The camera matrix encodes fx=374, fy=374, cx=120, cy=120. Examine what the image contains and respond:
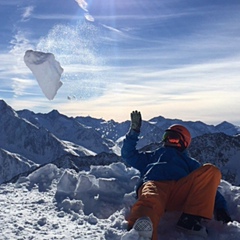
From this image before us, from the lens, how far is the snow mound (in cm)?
1178

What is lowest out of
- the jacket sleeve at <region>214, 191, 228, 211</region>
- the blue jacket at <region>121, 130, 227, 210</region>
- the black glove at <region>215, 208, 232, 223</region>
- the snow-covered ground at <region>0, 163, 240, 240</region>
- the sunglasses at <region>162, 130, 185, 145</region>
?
the snow-covered ground at <region>0, 163, 240, 240</region>

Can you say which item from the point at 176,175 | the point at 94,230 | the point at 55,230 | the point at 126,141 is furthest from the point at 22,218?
the point at 176,175

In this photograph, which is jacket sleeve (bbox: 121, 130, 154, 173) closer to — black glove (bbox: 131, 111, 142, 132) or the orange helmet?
black glove (bbox: 131, 111, 142, 132)

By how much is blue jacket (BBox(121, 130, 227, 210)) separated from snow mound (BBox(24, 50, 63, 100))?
544 centimetres

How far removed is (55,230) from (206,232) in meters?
2.32

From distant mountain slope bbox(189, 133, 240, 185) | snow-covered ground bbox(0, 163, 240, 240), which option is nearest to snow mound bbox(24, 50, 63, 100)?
snow-covered ground bbox(0, 163, 240, 240)

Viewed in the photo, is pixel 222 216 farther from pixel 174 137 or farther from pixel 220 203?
pixel 174 137

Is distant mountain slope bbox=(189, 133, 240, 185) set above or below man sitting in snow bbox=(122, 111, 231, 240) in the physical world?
below

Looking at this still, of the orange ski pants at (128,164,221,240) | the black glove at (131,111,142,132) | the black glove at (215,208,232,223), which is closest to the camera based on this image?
the orange ski pants at (128,164,221,240)

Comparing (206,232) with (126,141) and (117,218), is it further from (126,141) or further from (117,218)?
(126,141)

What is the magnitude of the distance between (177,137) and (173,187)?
1.19 m

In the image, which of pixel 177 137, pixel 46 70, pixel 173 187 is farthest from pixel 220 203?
pixel 46 70

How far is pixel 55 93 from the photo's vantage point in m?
11.8

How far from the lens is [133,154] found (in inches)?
279
